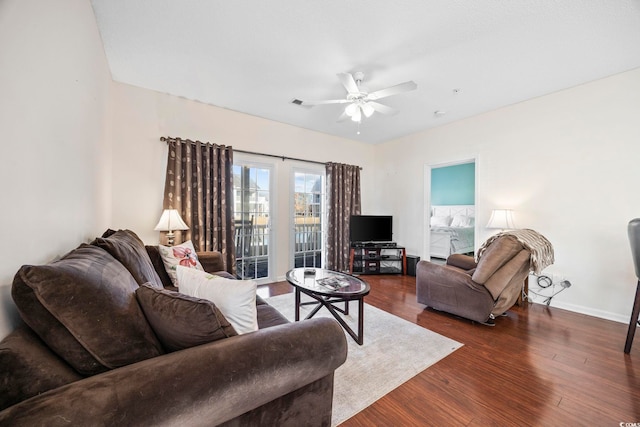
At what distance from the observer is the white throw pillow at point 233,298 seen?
3.69 ft

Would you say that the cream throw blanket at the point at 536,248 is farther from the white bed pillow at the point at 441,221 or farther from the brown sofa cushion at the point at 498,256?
the white bed pillow at the point at 441,221

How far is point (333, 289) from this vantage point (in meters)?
2.20

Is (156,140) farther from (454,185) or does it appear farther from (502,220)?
(454,185)

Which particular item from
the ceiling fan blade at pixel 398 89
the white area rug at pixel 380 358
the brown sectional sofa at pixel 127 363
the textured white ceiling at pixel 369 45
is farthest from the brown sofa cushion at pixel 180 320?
the ceiling fan blade at pixel 398 89

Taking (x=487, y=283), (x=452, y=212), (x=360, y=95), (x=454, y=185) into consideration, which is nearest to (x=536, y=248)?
(x=487, y=283)

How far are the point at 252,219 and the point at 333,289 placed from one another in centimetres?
225

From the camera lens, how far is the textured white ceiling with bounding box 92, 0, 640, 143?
1.87 m

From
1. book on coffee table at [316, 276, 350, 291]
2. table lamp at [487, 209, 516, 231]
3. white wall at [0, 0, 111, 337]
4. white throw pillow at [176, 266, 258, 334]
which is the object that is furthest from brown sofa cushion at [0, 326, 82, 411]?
table lamp at [487, 209, 516, 231]

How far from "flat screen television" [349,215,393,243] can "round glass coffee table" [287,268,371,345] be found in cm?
212

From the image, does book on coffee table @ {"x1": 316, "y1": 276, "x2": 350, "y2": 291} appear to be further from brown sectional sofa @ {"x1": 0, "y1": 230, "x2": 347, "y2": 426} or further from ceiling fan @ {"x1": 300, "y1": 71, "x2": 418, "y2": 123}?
ceiling fan @ {"x1": 300, "y1": 71, "x2": 418, "y2": 123}

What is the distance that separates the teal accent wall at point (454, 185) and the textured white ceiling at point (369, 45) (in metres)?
3.07

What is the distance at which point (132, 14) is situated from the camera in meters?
Answer: 1.93

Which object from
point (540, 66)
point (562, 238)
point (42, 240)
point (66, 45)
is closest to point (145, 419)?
point (42, 240)

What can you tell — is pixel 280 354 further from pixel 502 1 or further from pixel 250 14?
pixel 502 1
